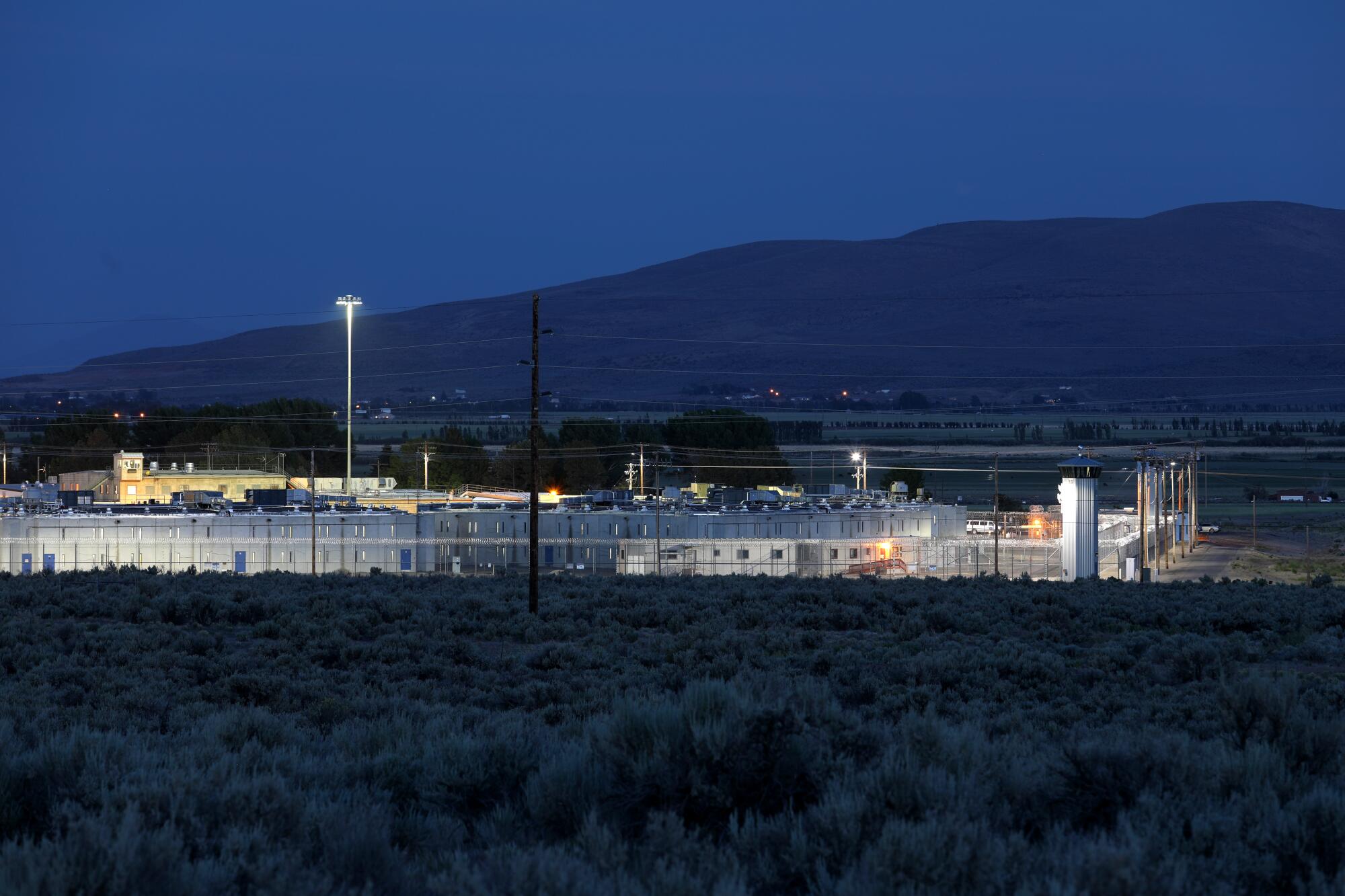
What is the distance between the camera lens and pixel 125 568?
3488 cm

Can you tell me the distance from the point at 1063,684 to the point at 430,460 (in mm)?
83919

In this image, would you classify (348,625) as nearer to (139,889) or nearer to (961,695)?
(961,695)

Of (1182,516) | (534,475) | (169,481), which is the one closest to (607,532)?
(534,475)

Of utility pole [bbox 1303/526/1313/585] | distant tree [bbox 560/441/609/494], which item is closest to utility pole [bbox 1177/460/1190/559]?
utility pole [bbox 1303/526/1313/585]

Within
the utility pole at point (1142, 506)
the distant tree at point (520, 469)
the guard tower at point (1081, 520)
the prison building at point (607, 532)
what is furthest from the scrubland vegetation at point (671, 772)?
the distant tree at point (520, 469)

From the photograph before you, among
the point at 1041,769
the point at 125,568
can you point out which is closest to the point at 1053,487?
the point at 125,568

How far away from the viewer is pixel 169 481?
261ft

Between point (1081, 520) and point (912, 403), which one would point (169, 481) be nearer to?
point (1081, 520)

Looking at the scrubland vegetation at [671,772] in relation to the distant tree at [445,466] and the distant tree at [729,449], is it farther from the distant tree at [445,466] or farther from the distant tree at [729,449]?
the distant tree at [729,449]

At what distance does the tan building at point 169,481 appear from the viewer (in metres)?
76.3

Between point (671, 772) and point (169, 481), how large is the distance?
75.9 m

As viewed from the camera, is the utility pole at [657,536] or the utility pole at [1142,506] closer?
the utility pole at [657,536]

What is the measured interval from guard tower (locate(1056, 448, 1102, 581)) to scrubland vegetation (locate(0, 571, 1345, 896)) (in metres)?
25.7

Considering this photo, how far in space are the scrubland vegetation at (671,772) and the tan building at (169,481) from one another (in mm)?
60489
